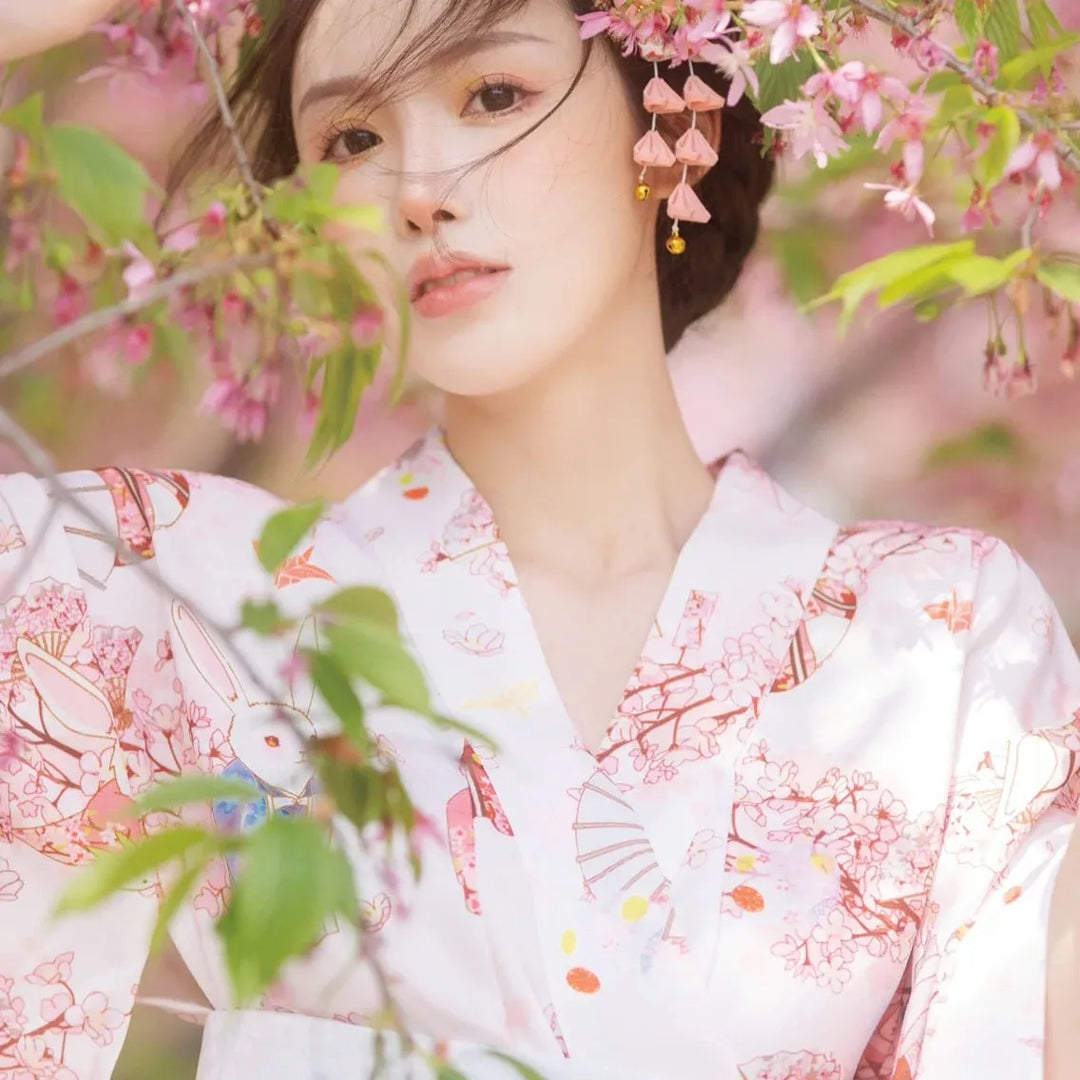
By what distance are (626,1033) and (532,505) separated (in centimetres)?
47

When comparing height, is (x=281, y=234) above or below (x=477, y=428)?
above

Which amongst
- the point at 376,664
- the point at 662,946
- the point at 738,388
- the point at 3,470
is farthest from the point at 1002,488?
the point at 376,664

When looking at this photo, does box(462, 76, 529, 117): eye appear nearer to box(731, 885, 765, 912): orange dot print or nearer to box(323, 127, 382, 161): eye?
box(323, 127, 382, 161): eye

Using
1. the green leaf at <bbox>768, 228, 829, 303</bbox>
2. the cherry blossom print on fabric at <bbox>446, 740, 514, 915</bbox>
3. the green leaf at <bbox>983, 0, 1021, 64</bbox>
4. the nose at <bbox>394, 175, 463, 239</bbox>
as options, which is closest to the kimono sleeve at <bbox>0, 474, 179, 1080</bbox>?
the cherry blossom print on fabric at <bbox>446, 740, 514, 915</bbox>

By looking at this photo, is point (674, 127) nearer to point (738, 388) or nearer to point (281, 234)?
point (281, 234)

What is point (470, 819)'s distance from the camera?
4.18ft

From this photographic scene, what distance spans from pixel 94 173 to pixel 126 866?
0.37m

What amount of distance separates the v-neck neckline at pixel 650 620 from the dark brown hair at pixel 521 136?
0.22m

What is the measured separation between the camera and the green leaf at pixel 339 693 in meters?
0.68

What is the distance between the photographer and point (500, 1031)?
4.01ft

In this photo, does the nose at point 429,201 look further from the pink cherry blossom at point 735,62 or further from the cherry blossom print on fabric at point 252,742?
the cherry blossom print on fabric at point 252,742

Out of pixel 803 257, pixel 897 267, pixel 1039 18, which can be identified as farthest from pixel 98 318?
pixel 803 257

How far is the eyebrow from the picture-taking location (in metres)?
1.25

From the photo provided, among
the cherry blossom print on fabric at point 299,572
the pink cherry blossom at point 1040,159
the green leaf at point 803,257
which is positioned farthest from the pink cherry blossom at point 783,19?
the green leaf at point 803,257
